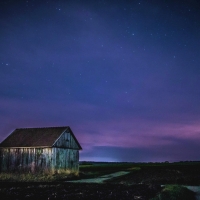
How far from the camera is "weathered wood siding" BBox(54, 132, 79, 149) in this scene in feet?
136

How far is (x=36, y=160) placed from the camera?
40.5 metres

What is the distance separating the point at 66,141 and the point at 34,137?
508 centimetres

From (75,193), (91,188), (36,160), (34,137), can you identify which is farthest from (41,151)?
(75,193)

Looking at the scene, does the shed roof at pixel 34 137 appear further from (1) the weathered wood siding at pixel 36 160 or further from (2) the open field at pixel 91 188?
(2) the open field at pixel 91 188

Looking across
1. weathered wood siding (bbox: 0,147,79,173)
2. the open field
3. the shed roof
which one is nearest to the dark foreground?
the open field

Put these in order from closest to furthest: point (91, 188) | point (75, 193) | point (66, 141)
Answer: point (75, 193) < point (91, 188) < point (66, 141)

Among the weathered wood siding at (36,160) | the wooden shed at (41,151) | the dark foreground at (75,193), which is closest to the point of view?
the dark foreground at (75,193)

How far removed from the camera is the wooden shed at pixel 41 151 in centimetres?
4019

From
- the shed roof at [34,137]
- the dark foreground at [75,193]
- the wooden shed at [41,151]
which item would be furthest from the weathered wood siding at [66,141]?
the dark foreground at [75,193]

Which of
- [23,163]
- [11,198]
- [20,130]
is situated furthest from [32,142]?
[11,198]

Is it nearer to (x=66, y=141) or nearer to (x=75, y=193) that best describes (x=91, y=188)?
(x=75, y=193)

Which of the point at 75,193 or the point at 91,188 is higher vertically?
the point at 75,193

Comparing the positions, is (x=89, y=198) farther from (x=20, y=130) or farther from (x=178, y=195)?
(x=20, y=130)

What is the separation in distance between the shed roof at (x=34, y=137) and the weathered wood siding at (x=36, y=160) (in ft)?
2.78
